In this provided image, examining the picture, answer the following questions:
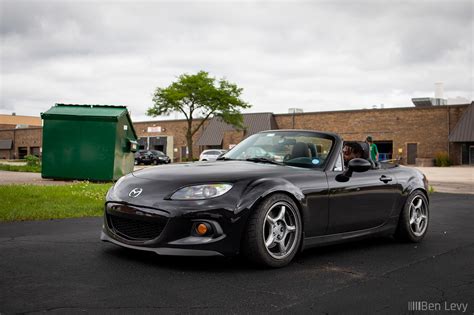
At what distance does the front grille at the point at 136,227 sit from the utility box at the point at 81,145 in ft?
36.0

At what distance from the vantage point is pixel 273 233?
5008 mm

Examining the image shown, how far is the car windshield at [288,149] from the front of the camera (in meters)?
5.86

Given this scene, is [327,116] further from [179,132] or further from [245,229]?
[245,229]

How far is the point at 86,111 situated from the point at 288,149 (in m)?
11.5

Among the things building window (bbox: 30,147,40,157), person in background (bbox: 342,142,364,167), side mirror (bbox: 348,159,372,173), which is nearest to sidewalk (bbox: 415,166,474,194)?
person in background (bbox: 342,142,364,167)

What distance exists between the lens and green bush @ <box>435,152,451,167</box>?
46312 millimetres

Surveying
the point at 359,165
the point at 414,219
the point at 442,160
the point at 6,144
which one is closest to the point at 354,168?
the point at 359,165

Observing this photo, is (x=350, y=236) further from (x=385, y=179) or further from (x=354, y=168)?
(x=385, y=179)

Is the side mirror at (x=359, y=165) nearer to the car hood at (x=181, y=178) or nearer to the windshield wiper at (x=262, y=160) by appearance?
the car hood at (x=181, y=178)

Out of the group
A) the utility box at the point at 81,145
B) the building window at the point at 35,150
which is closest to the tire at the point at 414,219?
the utility box at the point at 81,145

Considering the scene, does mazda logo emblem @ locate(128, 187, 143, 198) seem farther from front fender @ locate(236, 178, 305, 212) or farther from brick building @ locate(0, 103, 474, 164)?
brick building @ locate(0, 103, 474, 164)

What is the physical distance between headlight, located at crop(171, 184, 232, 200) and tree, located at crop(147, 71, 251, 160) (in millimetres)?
45865

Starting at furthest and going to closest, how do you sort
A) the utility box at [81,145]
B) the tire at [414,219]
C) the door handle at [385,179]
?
the utility box at [81,145] < the tire at [414,219] < the door handle at [385,179]

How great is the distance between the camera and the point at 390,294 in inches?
166
